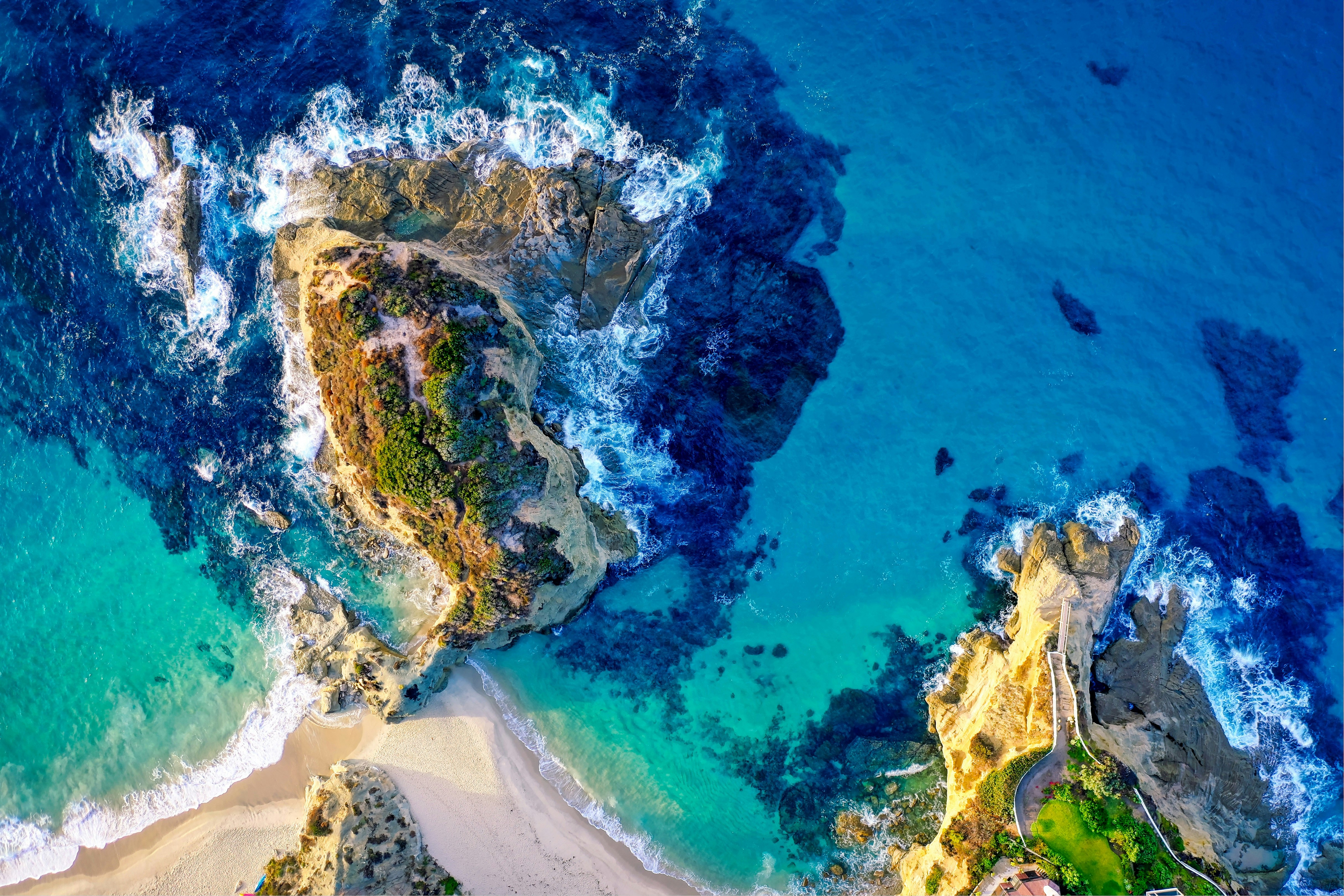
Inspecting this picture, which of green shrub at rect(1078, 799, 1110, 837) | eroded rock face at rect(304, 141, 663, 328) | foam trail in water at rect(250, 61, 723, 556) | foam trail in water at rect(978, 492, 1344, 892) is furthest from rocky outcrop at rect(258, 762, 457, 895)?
foam trail in water at rect(978, 492, 1344, 892)

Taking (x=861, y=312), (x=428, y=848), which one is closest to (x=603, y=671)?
(x=428, y=848)

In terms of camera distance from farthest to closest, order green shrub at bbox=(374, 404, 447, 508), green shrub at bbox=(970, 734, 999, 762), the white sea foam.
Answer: the white sea foam → green shrub at bbox=(970, 734, 999, 762) → green shrub at bbox=(374, 404, 447, 508)

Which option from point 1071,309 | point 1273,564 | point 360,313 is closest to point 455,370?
point 360,313

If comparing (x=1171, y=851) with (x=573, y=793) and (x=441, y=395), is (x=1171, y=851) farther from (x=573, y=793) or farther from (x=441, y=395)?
(x=441, y=395)

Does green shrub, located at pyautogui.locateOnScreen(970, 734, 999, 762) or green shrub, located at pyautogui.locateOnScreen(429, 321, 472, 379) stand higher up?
green shrub, located at pyautogui.locateOnScreen(429, 321, 472, 379)

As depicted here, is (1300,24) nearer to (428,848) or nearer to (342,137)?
(342,137)

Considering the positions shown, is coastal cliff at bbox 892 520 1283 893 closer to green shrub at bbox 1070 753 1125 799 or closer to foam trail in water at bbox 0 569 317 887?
green shrub at bbox 1070 753 1125 799

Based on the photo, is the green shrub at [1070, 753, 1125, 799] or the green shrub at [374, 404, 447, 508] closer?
the green shrub at [374, 404, 447, 508]
